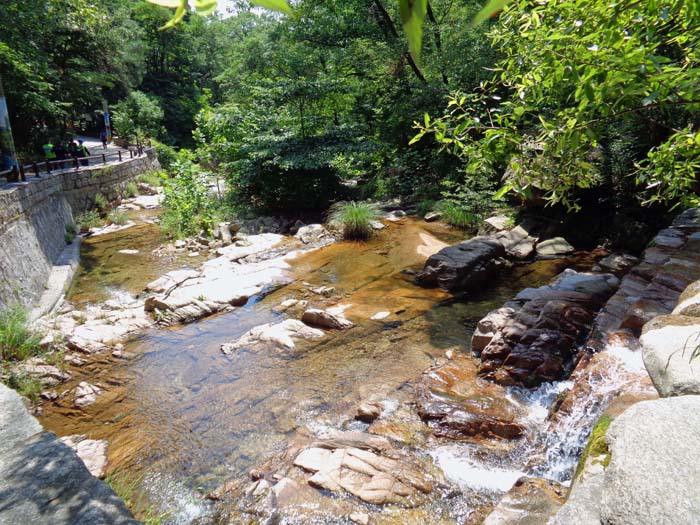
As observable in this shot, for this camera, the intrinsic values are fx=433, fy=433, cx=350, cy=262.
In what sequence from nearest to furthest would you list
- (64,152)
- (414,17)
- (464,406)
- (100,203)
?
(414,17) → (464,406) → (100,203) → (64,152)

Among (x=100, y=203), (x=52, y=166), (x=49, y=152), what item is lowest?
(x=100, y=203)

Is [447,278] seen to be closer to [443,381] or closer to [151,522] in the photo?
[443,381]

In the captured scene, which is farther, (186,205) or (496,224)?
(186,205)

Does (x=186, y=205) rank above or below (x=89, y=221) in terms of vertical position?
above

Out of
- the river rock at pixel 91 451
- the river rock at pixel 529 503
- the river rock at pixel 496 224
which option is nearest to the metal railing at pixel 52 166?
the river rock at pixel 91 451

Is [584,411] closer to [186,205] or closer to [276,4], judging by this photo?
[276,4]

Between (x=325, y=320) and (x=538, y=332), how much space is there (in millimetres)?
3175

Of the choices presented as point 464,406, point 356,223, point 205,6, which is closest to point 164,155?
point 356,223

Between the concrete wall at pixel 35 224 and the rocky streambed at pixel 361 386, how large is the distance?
0.88 meters

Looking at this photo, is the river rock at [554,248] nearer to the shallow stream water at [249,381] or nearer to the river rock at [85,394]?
the shallow stream water at [249,381]

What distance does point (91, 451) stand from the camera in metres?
Answer: 4.35

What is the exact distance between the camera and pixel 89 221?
14273 mm

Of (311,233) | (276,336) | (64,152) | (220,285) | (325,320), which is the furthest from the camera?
(64,152)

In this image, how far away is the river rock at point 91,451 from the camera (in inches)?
162
